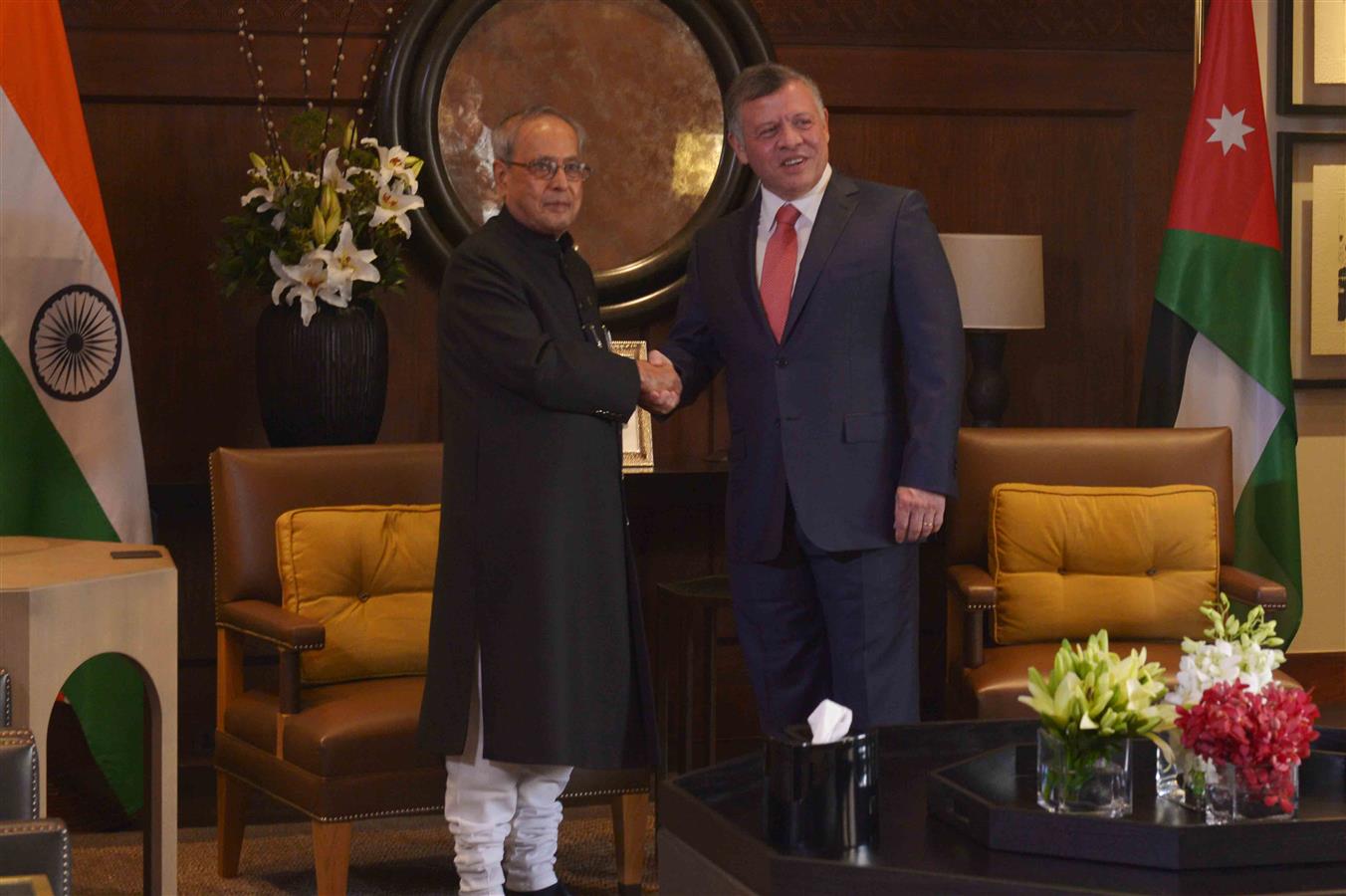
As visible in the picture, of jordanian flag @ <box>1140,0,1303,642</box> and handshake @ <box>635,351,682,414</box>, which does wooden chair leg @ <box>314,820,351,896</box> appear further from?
jordanian flag @ <box>1140,0,1303,642</box>

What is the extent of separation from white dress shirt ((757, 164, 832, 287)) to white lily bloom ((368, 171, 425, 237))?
1103 millimetres

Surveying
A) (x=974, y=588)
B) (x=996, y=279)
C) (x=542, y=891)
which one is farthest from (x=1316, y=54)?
(x=542, y=891)

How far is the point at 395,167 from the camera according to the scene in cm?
414

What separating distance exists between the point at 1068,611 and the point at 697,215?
5.14 ft

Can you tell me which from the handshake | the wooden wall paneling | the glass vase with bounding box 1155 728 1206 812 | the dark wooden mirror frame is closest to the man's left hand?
the handshake

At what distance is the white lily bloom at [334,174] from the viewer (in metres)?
4.09

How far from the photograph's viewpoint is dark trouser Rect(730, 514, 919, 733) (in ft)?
10.6

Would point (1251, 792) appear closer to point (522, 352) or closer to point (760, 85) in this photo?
point (522, 352)

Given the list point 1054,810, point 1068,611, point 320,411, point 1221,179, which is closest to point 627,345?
point 320,411

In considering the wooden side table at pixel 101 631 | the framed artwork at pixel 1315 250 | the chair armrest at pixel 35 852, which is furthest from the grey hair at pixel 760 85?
the framed artwork at pixel 1315 250

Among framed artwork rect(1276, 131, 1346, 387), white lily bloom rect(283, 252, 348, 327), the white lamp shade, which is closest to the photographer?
white lily bloom rect(283, 252, 348, 327)

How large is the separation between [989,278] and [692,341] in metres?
1.25

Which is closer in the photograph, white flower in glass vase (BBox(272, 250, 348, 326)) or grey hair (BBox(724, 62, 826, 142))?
grey hair (BBox(724, 62, 826, 142))

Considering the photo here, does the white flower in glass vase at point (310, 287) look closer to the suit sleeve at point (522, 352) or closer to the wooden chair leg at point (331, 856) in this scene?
the suit sleeve at point (522, 352)
